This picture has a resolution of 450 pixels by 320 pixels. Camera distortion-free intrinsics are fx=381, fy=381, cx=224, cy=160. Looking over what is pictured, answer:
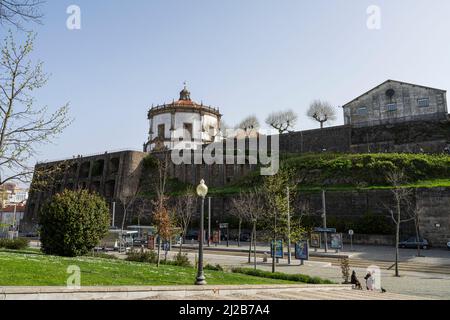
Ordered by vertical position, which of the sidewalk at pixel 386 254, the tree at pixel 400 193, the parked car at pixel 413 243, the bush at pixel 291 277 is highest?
the tree at pixel 400 193

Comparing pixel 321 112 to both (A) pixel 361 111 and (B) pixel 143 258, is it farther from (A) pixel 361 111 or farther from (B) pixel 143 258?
(B) pixel 143 258

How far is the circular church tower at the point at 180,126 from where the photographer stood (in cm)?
7231

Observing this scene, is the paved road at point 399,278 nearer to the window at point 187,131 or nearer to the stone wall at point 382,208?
the stone wall at point 382,208

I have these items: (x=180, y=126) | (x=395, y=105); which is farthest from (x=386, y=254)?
(x=180, y=126)

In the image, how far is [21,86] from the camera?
1388cm

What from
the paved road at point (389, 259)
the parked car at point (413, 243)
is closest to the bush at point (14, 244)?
the paved road at point (389, 259)

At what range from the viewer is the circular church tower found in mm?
72312

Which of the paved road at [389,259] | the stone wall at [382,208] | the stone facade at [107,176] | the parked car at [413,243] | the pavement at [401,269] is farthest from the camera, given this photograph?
the stone facade at [107,176]

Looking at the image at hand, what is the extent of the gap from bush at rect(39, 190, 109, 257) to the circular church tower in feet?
161

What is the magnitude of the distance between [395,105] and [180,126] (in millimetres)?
37694

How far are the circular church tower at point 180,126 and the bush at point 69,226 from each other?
161ft

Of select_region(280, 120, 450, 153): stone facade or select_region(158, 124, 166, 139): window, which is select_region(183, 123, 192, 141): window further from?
select_region(280, 120, 450, 153): stone facade
